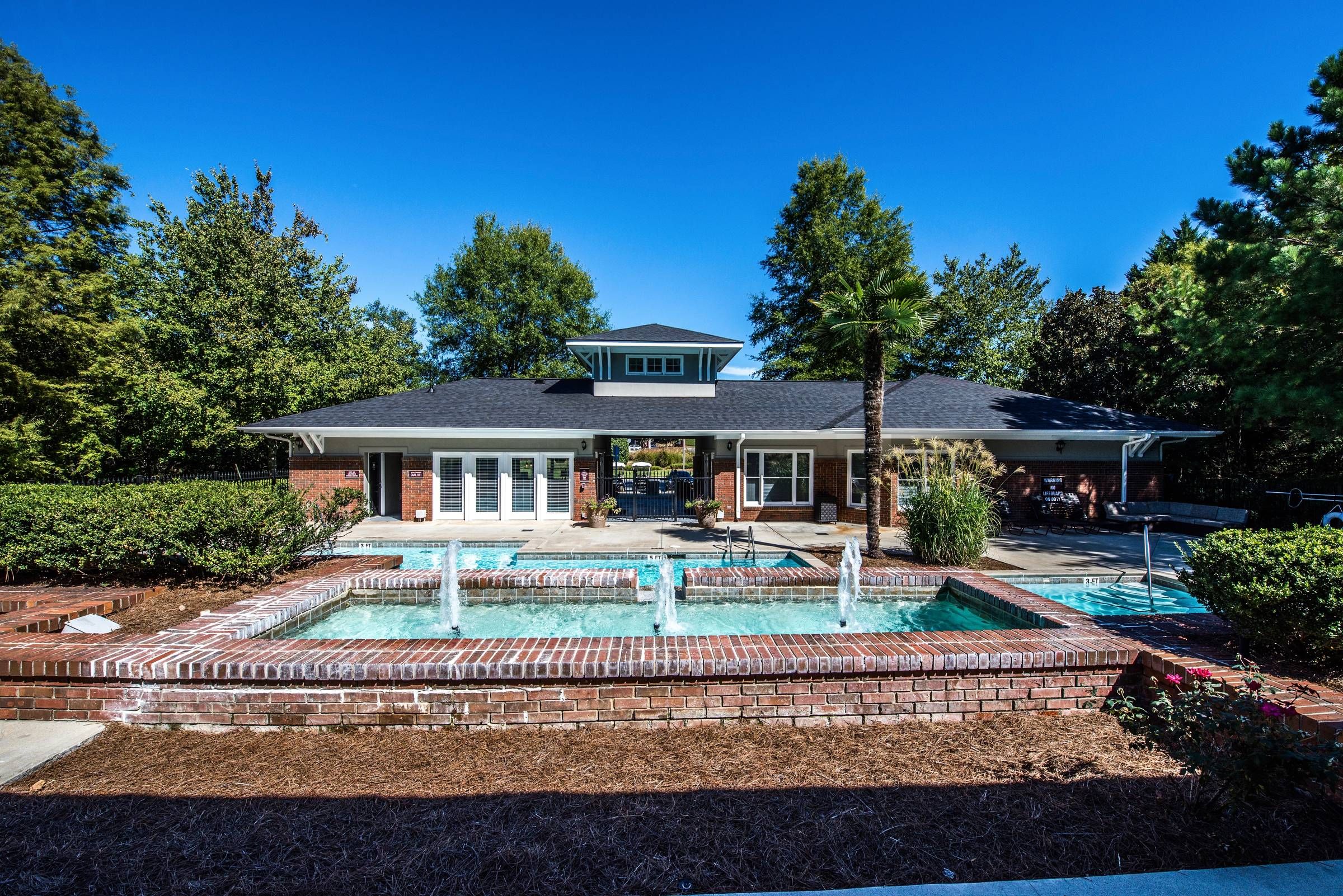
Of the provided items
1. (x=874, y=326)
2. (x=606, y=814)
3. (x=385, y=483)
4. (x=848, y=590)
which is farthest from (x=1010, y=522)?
(x=385, y=483)

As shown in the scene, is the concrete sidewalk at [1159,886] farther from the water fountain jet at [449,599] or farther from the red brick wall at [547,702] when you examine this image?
the water fountain jet at [449,599]

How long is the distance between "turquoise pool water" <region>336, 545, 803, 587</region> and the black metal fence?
5.32m

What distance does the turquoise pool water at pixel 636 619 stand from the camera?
6477 millimetres

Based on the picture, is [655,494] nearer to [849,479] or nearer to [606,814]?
[849,479]

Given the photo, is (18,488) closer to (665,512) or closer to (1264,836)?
(1264,836)

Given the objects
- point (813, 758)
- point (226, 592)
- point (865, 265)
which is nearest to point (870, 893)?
point (813, 758)

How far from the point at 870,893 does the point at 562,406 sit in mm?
16933

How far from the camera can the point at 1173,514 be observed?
1520 centimetres

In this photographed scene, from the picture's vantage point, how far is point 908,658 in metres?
4.06

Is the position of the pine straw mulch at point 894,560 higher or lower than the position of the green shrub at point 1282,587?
lower

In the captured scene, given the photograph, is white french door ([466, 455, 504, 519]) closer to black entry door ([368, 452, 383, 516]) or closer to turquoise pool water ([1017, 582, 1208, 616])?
black entry door ([368, 452, 383, 516])

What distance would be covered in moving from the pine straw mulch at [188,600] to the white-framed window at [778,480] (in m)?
11.6

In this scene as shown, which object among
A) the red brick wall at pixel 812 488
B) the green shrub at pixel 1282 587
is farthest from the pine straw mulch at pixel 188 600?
the red brick wall at pixel 812 488

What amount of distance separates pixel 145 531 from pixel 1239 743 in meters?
10.0
